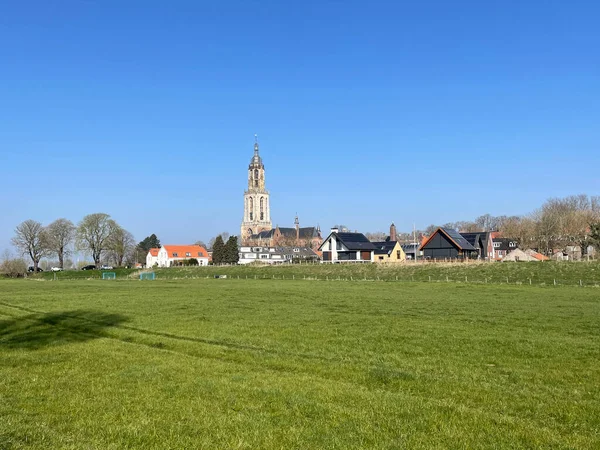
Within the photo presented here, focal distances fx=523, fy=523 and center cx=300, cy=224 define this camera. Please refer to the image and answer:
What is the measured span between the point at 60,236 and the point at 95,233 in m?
8.91

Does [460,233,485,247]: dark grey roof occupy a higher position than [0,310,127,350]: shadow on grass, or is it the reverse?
[460,233,485,247]: dark grey roof

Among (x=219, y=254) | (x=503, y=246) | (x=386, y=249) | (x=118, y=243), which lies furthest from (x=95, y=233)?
(x=503, y=246)

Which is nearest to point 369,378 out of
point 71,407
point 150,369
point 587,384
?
point 587,384

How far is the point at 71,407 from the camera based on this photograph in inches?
446

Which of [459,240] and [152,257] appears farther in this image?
[152,257]

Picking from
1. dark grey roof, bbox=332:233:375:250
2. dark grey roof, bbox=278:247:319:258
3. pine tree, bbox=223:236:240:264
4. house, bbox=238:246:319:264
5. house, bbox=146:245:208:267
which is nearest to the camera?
dark grey roof, bbox=332:233:375:250

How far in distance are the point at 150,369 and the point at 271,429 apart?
6.74 metres

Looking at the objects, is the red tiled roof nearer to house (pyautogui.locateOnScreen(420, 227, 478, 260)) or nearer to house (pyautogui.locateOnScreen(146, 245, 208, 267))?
house (pyautogui.locateOnScreen(146, 245, 208, 267))

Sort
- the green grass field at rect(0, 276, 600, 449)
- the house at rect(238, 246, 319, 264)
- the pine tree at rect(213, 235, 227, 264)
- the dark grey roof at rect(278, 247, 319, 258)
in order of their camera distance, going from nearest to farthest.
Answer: the green grass field at rect(0, 276, 600, 449)
the pine tree at rect(213, 235, 227, 264)
the house at rect(238, 246, 319, 264)
the dark grey roof at rect(278, 247, 319, 258)

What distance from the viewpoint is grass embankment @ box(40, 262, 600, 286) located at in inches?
2324

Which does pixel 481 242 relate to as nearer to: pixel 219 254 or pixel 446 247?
pixel 446 247

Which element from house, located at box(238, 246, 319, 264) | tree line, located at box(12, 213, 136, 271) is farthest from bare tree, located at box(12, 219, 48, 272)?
house, located at box(238, 246, 319, 264)

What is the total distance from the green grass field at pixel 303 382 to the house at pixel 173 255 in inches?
5509

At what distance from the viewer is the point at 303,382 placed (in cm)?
1345
